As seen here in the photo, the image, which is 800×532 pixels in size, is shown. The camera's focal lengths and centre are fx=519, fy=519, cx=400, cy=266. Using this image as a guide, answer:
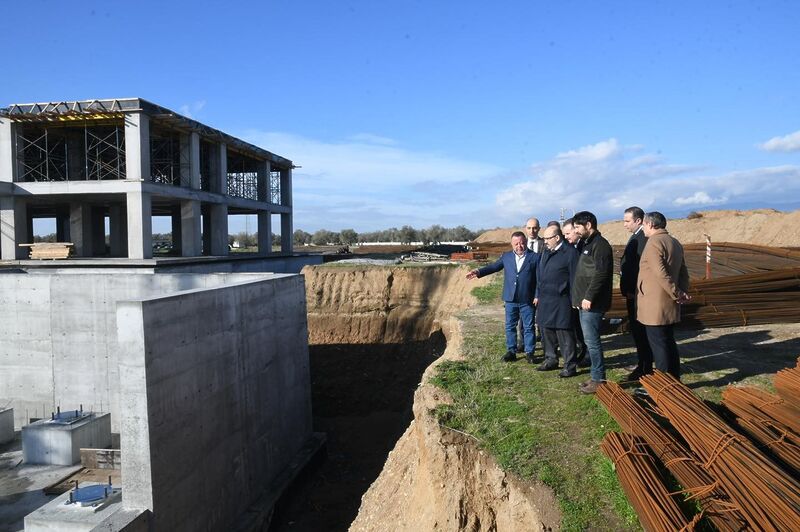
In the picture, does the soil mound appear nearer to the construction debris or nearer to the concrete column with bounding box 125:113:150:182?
the concrete column with bounding box 125:113:150:182

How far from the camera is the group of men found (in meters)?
4.86

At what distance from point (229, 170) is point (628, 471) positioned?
105 feet

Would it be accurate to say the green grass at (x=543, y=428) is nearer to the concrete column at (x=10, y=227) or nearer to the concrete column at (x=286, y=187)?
the concrete column at (x=10, y=227)

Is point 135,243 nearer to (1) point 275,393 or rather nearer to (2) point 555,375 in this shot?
(1) point 275,393

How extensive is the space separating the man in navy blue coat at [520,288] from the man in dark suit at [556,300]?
0.41 metres

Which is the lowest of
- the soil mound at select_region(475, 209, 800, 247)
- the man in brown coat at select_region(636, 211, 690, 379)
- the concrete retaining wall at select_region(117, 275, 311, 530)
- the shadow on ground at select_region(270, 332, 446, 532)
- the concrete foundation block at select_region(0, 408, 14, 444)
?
the shadow on ground at select_region(270, 332, 446, 532)

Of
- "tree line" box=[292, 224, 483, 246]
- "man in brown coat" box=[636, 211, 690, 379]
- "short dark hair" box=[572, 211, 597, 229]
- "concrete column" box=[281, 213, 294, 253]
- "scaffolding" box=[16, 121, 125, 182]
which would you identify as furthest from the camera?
"tree line" box=[292, 224, 483, 246]

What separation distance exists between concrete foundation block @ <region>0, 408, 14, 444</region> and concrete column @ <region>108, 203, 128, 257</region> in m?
17.9

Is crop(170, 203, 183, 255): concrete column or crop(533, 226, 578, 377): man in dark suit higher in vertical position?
crop(170, 203, 183, 255): concrete column

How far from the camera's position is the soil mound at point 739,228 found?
26.0 metres

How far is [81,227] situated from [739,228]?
3664 centimetres

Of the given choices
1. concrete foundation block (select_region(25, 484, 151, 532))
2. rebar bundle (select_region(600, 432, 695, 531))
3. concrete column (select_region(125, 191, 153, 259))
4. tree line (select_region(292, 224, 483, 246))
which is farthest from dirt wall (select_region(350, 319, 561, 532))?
tree line (select_region(292, 224, 483, 246))

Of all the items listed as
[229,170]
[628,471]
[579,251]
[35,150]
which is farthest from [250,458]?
[229,170]

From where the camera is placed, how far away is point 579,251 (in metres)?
6.00
